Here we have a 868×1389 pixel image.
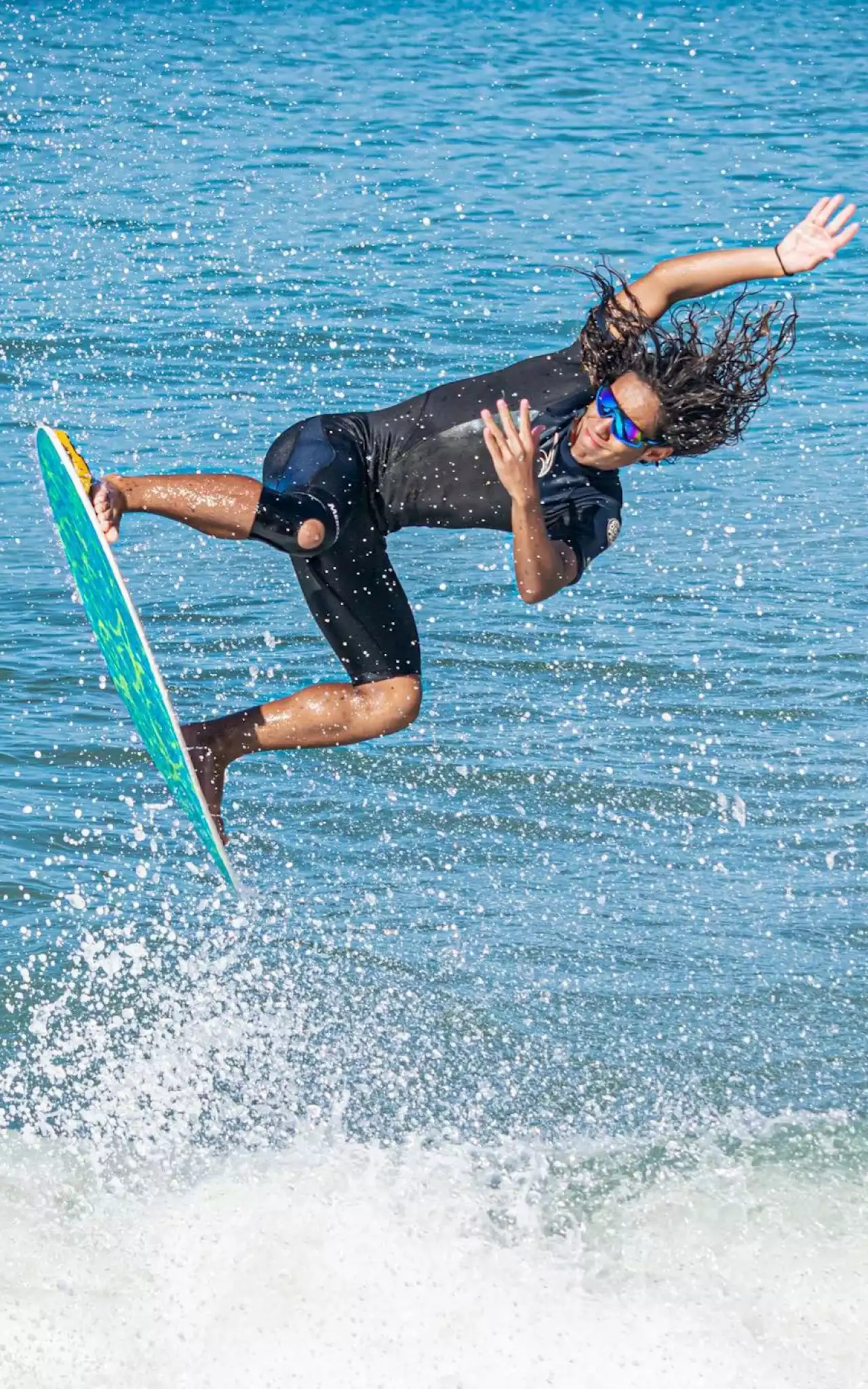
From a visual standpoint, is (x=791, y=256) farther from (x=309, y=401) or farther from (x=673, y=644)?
(x=309, y=401)

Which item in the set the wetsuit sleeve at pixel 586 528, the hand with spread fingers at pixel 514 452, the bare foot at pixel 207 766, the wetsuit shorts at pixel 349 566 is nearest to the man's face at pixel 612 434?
the wetsuit sleeve at pixel 586 528

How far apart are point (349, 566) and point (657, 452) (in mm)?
1167

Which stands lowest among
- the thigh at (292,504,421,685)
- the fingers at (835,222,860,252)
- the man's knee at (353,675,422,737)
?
the man's knee at (353,675,422,737)

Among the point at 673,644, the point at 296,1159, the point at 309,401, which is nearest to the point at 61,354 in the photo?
the point at 309,401

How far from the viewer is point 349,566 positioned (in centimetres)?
671

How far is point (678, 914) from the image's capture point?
8273 mm

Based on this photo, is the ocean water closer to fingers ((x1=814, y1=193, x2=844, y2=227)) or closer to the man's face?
the man's face

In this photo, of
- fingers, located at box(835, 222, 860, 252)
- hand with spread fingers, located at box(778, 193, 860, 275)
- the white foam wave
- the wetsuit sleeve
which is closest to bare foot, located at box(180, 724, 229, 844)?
the white foam wave

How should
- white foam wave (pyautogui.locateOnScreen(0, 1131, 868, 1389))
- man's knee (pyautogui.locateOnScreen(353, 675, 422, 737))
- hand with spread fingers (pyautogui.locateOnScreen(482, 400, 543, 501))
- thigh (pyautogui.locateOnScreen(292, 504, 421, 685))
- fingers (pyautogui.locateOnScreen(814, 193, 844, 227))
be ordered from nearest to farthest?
hand with spread fingers (pyautogui.locateOnScreen(482, 400, 543, 501)), white foam wave (pyautogui.locateOnScreen(0, 1131, 868, 1389)), fingers (pyautogui.locateOnScreen(814, 193, 844, 227)), thigh (pyautogui.locateOnScreen(292, 504, 421, 685)), man's knee (pyautogui.locateOnScreen(353, 675, 422, 737))

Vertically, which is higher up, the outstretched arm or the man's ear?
the outstretched arm

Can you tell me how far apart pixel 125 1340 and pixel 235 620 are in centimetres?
548

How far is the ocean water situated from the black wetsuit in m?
1.73

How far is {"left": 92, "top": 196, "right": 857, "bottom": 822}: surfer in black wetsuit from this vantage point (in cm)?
621

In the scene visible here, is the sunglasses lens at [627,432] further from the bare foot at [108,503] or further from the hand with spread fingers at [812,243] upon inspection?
the bare foot at [108,503]
